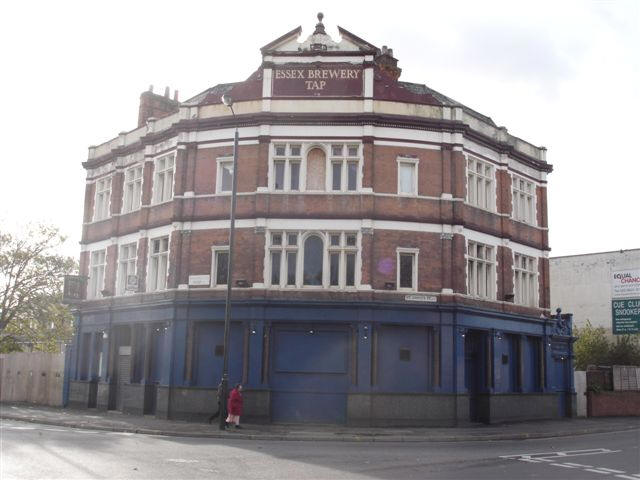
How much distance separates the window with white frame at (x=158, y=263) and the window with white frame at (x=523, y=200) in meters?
15.7

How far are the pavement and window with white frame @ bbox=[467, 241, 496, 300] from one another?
5.48 m

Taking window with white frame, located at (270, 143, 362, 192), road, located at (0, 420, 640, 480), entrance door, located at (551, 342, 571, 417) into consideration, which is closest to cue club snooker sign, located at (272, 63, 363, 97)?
window with white frame, located at (270, 143, 362, 192)

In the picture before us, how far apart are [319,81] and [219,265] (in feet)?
27.7

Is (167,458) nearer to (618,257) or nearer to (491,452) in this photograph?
(491,452)

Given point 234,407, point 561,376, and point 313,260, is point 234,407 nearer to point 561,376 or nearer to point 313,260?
point 313,260

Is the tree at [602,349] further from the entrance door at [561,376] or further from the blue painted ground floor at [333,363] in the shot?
the blue painted ground floor at [333,363]

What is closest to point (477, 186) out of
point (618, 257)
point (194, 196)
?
point (194, 196)

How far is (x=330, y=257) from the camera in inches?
1051

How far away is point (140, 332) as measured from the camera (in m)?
30.4

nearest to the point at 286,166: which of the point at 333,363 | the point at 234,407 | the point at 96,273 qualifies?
the point at 333,363

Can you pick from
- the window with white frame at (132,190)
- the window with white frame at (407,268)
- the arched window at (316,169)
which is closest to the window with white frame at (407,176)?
the window with white frame at (407,268)

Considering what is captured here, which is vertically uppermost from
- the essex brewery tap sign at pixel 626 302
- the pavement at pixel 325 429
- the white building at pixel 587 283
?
the white building at pixel 587 283

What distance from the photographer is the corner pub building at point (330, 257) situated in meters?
25.8

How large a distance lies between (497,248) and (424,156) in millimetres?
5720
